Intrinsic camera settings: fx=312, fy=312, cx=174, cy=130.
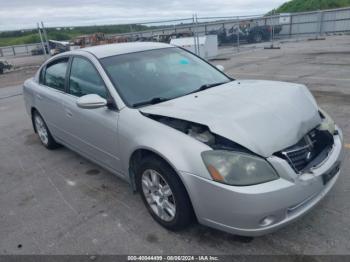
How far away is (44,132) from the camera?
5.00m

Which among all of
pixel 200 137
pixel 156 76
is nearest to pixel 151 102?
pixel 156 76

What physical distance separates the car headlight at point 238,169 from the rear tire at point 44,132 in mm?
3373

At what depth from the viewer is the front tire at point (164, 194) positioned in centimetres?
250

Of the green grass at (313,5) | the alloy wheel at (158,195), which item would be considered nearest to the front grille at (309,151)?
the alloy wheel at (158,195)

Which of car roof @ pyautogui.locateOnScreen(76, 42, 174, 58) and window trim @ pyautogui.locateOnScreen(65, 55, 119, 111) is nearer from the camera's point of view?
window trim @ pyautogui.locateOnScreen(65, 55, 119, 111)

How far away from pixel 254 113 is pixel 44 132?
369cm

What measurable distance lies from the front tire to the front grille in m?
0.83

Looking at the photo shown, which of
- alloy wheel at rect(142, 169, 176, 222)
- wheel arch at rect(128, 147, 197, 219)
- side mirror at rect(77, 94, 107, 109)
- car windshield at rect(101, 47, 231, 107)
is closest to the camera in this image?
wheel arch at rect(128, 147, 197, 219)

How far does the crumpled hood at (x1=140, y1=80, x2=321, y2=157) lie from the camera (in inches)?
92.5

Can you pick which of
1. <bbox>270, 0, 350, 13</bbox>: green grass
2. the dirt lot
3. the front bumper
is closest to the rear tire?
the dirt lot

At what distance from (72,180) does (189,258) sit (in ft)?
6.85

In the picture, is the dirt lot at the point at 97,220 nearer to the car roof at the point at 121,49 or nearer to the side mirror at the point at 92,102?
the side mirror at the point at 92,102

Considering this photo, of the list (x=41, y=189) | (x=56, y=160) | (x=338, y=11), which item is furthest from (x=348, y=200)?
(x=338, y=11)

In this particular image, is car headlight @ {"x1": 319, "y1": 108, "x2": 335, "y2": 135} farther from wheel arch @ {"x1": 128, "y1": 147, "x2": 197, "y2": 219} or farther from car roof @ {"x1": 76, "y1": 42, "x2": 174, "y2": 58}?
car roof @ {"x1": 76, "y1": 42, "x2": 174, "y2": 58}
